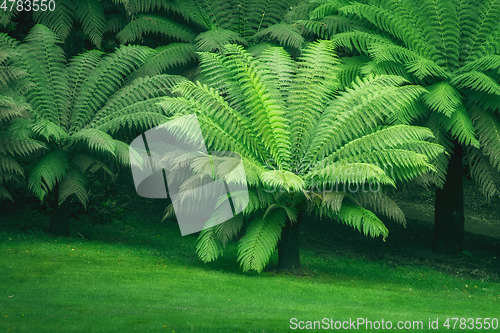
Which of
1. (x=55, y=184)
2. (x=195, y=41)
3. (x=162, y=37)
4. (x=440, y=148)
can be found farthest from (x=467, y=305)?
(x=162, y=37)

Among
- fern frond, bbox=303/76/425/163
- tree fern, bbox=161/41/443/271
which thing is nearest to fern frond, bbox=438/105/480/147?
tree fern, bbox=161/41/443/271

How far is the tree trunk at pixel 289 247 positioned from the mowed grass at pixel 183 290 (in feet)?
0.62

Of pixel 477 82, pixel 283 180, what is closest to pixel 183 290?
pixel 283 180

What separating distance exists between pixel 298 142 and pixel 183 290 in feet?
7.94

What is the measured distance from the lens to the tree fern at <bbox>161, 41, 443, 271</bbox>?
19.0ft

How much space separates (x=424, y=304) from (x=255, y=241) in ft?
5.93

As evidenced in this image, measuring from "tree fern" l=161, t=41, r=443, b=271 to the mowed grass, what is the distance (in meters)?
0.58

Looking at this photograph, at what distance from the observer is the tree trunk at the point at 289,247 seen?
6.29 metres

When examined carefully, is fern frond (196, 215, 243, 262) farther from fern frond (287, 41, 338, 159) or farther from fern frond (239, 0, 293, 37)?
fern frond (239, 0, 293, 37)

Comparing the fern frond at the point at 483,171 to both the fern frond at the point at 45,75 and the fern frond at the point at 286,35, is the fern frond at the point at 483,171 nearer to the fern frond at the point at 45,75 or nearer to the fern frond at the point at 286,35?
the fern frond at the point at 286,35

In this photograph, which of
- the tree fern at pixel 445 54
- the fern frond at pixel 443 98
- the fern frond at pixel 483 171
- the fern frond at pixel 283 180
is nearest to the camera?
the fern frond at pixel 283 180

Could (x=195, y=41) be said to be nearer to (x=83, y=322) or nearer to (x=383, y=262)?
(x=383, y=262)

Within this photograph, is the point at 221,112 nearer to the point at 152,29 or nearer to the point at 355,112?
the point at 355,112

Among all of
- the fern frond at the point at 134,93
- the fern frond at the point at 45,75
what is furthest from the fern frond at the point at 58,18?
the fern frond at the point at 134,93
